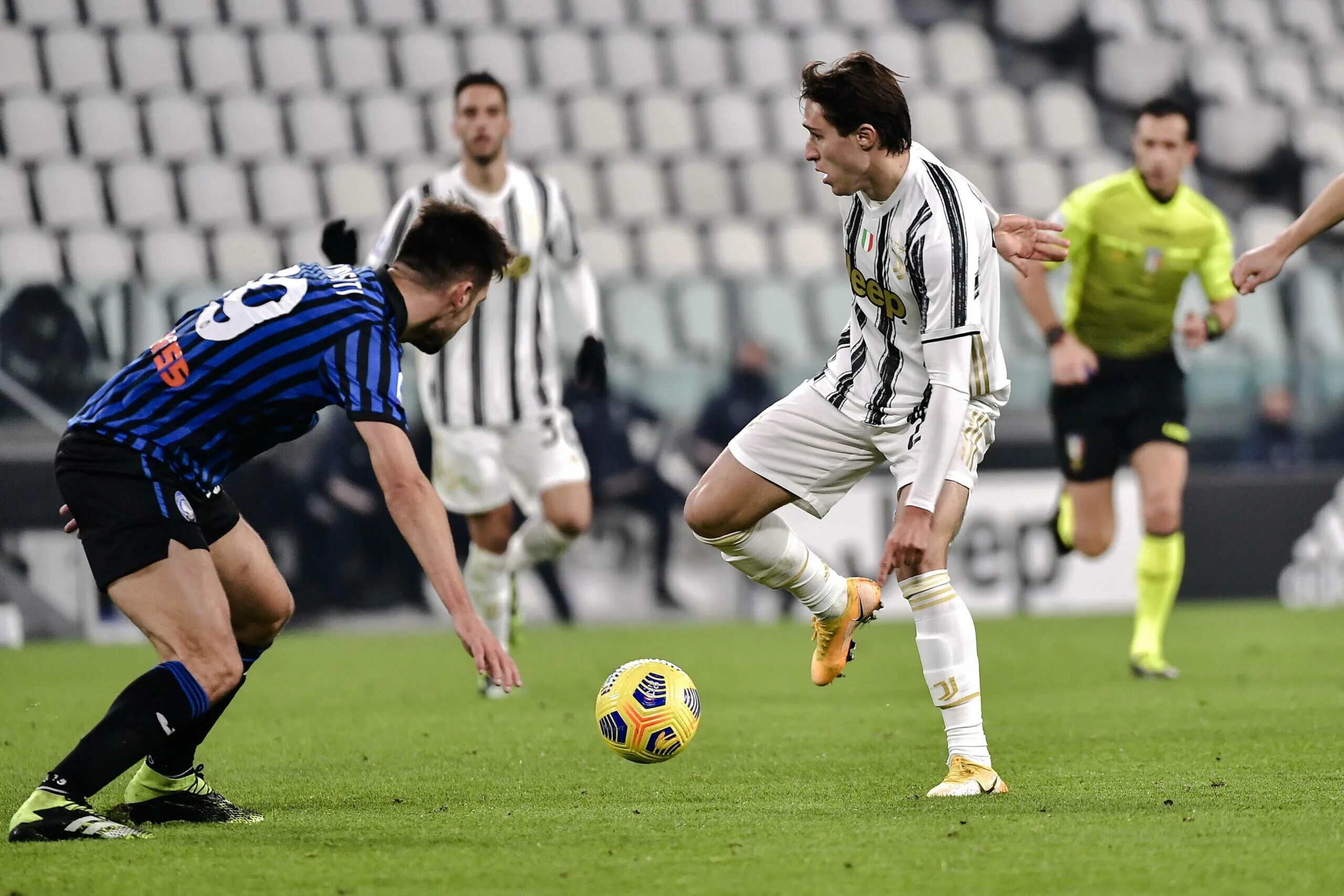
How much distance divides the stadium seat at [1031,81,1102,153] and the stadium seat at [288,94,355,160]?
7.03 metres

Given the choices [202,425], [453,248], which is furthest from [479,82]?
[202,425]

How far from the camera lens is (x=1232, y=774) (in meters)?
5.03

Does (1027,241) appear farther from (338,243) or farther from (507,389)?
(507,389)

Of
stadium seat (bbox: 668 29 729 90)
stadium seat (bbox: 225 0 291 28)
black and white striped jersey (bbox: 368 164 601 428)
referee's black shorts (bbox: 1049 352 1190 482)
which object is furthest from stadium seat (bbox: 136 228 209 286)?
referee's black shorts (bbox: 1049 352 1190 482)

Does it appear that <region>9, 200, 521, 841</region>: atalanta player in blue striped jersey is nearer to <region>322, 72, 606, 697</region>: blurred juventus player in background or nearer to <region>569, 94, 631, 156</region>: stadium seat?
<region>322, 72, 606, 697</region>: blurred juventus player in background

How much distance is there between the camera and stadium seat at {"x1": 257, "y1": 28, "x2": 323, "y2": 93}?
15.9 meters

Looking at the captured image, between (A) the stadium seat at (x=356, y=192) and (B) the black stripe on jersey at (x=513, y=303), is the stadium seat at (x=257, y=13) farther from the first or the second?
(B) the black stripe on jersey at (x=513, y=303)

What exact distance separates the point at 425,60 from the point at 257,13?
1.60 metres

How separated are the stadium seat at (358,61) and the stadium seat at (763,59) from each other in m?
3.18

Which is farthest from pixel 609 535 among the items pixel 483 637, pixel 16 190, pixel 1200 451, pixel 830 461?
pixel 483 637

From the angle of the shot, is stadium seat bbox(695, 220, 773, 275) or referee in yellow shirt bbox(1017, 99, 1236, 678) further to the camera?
stadium seat bbox(695, 220, 773, 275)

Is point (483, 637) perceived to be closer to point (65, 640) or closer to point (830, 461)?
point (830, 461)

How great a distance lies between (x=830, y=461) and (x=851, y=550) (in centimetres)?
738

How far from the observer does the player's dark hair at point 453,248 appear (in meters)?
4.34
